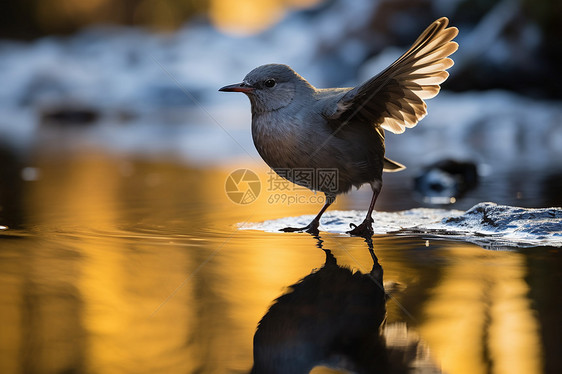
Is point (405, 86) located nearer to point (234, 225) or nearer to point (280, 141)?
point (280, 141)

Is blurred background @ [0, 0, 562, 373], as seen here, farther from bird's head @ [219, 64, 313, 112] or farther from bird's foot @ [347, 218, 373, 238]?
bird's head @ [219, 64, 313, 112]

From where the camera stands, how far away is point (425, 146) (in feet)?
28.4

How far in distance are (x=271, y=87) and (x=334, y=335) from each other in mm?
2115

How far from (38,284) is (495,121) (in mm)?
9634

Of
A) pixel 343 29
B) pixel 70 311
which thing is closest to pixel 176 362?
pixel 70 311

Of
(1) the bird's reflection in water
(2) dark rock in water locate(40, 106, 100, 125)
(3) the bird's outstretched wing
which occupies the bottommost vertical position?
(1) the bird's reflection in water

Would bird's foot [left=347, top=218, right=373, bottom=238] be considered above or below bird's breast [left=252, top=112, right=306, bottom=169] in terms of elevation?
below

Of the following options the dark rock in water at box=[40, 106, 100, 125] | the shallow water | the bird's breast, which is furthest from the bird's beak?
the dark rock in water at box=[40, 106, 100, 125]

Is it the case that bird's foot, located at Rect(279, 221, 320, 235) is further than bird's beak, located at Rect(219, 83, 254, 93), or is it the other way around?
bird's beak, located at Rect(219, 83, 254, 93)

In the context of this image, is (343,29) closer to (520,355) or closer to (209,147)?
(209,147)

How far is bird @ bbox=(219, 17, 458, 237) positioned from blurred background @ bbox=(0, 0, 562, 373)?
469 millimetres

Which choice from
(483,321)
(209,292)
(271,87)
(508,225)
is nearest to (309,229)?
(271,87)

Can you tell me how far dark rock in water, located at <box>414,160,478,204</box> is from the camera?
490 centimetres

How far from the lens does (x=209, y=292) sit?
2.12 m
